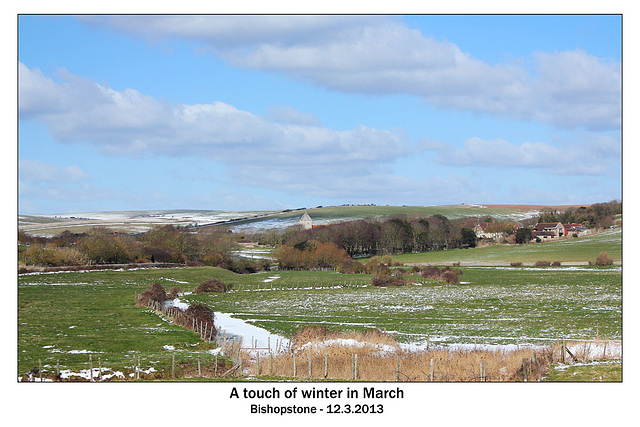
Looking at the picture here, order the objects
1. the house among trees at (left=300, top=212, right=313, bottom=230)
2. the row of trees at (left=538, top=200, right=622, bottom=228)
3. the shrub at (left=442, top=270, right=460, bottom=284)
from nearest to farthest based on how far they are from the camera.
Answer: the shrub at (left=442, top=270, right=460, bottom=284) < the row of trees at (left=538, top=200, right=622, bottom=228) < the house among trees at (left=300, top=212, right=313, bottom=230)

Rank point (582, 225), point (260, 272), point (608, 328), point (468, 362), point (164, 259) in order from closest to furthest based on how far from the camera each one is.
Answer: point (468, 362) → point (608, 328) → point (164, 259) → point (260, 272) → point (582, 225)

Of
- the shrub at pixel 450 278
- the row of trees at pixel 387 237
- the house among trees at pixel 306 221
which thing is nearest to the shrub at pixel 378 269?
the shrub at pixel 450 278

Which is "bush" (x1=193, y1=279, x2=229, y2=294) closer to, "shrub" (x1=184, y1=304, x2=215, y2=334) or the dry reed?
"shrub" (x1=184, y1=304, x2=215, y2=334)

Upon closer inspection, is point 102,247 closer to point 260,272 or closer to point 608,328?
point 260,272

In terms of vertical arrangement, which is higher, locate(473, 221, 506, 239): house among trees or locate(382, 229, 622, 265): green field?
locate(473, 221, 506, 239): house among trees

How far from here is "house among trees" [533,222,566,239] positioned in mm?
130500

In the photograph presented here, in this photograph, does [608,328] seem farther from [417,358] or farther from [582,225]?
[582,225]

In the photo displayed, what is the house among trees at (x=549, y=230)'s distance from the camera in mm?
130500

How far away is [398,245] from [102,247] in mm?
66621

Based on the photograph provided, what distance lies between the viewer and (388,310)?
160 feet

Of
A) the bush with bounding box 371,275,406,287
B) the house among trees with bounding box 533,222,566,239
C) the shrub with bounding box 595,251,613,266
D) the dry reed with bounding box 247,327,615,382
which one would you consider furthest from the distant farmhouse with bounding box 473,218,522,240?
the dry reed with bounding box 247,327,615,382

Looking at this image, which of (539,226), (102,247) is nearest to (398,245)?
(539,226)

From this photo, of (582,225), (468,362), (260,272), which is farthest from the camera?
(582,225)
